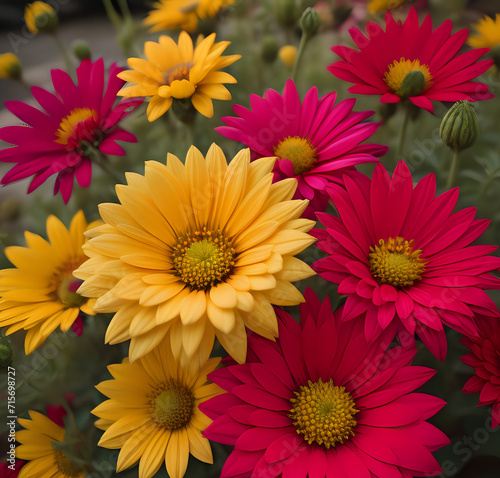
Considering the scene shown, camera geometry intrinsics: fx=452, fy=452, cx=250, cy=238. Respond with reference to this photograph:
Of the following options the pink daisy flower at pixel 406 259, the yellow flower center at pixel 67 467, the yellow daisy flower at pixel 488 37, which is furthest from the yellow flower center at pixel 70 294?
the yellow daisy flower at pixel 488 37

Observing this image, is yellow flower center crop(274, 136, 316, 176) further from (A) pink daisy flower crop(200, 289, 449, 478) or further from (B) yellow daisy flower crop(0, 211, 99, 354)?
(B) yellow daisy flower crop(0, 211, 99, 354)

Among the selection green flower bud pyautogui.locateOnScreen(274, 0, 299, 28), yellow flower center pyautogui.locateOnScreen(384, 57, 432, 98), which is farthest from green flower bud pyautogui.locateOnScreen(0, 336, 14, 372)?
green flower bud pyautogui.locateOnScreen(274, 0, 299, 28)

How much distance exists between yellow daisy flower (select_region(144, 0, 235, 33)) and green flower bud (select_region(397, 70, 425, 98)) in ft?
1.41

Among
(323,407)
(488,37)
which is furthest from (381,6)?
(323,407)

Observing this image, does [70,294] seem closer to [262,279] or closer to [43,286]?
[43,286]

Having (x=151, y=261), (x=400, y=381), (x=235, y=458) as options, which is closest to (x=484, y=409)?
(x=400, y=381)

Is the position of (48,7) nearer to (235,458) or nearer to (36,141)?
(36,141)

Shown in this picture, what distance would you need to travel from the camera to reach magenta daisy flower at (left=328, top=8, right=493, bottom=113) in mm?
595

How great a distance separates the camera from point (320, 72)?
109 centimetres

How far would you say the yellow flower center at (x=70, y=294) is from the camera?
61cm

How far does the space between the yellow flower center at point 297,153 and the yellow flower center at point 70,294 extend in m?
0.32

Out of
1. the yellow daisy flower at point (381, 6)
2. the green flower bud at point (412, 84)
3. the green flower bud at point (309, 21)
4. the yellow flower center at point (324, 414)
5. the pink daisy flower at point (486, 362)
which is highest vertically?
the yellow daisy flower at point (381, 6)

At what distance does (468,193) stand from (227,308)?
0.68 metres

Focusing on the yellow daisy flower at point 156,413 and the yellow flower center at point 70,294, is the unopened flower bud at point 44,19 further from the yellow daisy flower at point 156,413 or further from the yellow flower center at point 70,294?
the yellow daisy flower at point 156,413
